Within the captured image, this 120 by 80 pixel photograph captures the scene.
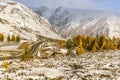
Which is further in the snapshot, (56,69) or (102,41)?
(102,41)

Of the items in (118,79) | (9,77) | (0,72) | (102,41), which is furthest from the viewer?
(102,41)

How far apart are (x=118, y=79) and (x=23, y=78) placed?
42.2ft

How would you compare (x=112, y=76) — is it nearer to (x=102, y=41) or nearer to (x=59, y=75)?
(x=59, y=75)

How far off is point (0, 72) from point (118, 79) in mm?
18359

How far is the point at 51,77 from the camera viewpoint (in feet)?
139

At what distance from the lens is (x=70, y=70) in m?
48.3

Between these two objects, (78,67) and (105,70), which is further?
(78,67)

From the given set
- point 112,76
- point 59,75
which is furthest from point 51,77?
point 112,76

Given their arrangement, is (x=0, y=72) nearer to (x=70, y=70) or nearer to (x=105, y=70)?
(x=70, y=70)

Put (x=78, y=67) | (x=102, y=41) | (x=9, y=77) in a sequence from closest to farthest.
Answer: (x=9, y=77)
(x=78, y=67)
(x=102, y=41)

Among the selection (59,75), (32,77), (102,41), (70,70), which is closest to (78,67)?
(70,70)

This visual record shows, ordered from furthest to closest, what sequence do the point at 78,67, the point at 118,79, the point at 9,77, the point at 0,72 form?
the point at 78,67
the point at 0,72
the point at 9,77
the point at 118,79

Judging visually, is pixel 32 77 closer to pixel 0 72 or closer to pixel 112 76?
pixel 0 72

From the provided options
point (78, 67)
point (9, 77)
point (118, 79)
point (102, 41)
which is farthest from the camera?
point (102, 41)
